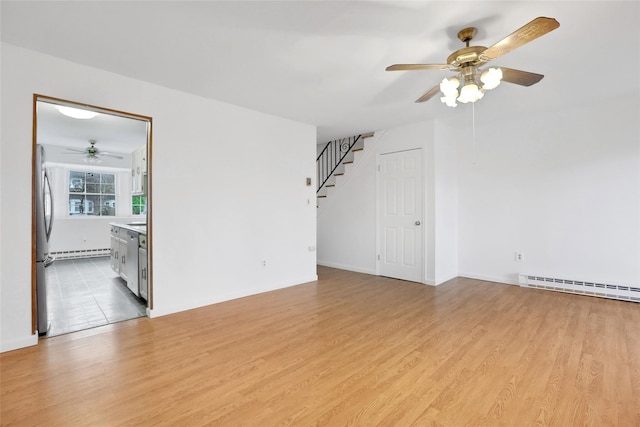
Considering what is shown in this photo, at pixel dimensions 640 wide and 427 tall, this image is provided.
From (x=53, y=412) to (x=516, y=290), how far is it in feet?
16.2

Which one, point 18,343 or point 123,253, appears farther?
point 123,253

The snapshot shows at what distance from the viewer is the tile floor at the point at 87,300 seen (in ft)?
9.82

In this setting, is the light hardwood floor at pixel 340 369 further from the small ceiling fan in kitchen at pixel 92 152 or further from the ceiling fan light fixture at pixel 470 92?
the small ceiling fan in kitchen at pixel 92 152

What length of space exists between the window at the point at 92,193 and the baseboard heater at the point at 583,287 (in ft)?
28.4

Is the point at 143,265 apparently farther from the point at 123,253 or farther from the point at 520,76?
the point at 520,76

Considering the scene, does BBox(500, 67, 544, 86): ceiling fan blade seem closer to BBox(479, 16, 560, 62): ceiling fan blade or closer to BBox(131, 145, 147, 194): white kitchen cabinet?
BBox(479, 16, 560, 62): ceiling fan blade

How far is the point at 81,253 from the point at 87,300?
12.8ft

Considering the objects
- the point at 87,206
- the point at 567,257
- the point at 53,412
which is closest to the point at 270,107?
the point at 53,412

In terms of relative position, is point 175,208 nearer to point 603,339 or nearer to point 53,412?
point 53,412

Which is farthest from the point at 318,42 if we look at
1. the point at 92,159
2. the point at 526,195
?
the point at 92,159

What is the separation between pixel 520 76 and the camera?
222 centimetres

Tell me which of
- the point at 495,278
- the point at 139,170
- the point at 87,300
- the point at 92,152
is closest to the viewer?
the point at 87,300

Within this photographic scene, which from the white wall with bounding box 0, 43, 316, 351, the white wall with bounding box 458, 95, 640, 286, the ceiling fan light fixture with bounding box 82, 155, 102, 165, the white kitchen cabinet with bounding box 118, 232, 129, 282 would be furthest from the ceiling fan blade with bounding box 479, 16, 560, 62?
the ceiling fan light fixture with bounding box 82, 155, 102, 165

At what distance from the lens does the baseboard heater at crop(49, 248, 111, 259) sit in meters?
6.33
